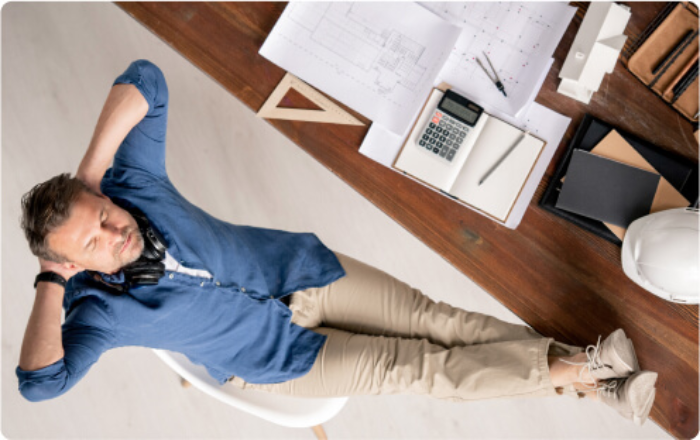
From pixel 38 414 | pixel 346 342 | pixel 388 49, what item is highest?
pixel 388 49

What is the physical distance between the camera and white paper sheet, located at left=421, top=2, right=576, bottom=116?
1.14 meters

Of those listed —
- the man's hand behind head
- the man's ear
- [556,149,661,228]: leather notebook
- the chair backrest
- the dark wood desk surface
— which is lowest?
the chair backrest

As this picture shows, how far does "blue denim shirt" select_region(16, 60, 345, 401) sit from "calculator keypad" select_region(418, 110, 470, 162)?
0.36 m

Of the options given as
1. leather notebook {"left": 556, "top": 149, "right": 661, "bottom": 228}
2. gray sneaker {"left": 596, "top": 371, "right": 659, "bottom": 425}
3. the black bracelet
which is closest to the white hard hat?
leather notebook {"left": 556, "top": 149, "right": 661, "bottom": 228}

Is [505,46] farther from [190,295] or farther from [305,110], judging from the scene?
[190,295]

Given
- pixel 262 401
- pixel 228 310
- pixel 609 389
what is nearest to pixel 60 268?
pixel 228 310

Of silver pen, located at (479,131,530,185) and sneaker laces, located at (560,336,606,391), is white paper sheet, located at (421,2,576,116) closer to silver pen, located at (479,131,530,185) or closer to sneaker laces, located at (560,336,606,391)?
silver pen, located at (479,131,530,185)

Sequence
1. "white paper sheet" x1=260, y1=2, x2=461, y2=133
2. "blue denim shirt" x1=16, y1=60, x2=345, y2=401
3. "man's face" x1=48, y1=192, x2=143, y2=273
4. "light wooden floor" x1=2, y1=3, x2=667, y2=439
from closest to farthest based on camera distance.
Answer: "man's face" x1=48, y1=192, x2=143, y2=273
"blue denim shirt" x1=16, y1=60, x2=345, y2=401
"white paper sheet" x1=260, y1=2, x2=461, y2=133
"light wooden floor" x1=2, y1=3, x2=667, y2=439

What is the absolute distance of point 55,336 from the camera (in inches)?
39.1

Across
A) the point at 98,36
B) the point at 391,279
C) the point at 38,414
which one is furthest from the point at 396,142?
the point at 38,414

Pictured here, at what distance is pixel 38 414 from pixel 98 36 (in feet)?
4.19

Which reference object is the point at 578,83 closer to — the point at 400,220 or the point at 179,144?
the point at 400,220

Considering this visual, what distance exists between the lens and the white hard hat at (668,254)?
95 centimetres

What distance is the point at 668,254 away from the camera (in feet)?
3.17
